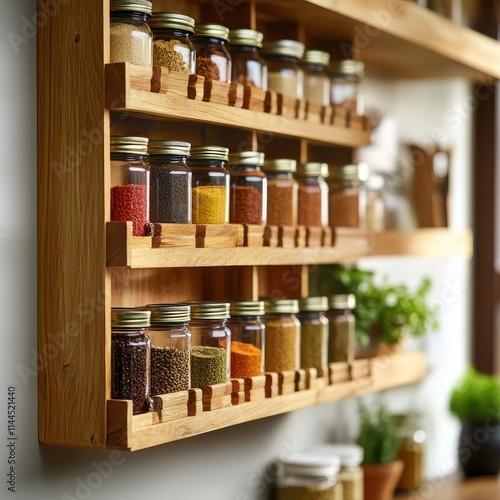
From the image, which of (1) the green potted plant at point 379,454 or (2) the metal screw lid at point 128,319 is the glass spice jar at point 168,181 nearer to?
(2) the metal screw lid at point 128,319

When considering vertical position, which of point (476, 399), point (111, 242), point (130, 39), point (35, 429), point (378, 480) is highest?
point (130, 39)

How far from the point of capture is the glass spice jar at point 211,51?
1.91 m

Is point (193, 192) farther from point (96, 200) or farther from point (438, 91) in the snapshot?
point (438, 91)

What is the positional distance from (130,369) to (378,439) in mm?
1189

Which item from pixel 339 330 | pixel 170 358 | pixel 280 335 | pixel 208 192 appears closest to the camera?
pixel 170 358

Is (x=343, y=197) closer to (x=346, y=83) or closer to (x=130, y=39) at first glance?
(x=346, y=83)

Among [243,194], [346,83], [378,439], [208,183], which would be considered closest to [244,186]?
[243,194]

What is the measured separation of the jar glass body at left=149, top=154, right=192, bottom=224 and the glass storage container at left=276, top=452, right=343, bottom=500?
78cm

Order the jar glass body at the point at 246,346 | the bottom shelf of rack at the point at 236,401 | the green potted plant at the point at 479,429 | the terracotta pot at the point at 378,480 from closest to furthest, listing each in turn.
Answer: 1. the bottom shelf of rack at the point at 236,401
2. the jar glass body at the point at 246,346
3. the terracotta pot at the point at 378,480
4. the green potted plant at the point at 479,429

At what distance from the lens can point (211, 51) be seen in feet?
6.32

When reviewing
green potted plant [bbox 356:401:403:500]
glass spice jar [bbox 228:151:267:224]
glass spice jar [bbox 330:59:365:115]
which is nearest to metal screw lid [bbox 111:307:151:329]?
glass spice jar [bbox 228:151:267:224]

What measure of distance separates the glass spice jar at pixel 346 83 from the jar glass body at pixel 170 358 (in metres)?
0.83

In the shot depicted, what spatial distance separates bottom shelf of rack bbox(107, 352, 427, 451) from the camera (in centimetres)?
166

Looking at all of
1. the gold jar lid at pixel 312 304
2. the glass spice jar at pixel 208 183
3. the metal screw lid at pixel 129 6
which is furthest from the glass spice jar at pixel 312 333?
the metal screw lid at pixel 129 6
